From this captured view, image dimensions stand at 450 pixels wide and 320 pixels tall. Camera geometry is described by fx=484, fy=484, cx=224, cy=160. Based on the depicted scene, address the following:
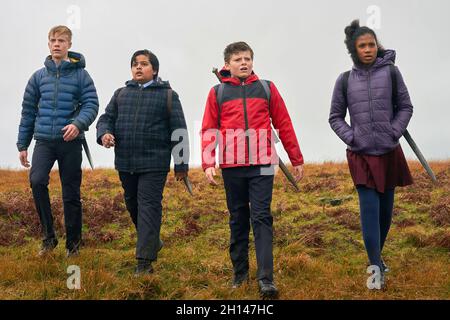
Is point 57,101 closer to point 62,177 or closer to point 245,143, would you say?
point 62,177

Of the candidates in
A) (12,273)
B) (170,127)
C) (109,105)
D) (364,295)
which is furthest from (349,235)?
(12,273)

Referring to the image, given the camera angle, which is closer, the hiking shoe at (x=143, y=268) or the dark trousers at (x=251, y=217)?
the dark trousers at (x=251, y=217)

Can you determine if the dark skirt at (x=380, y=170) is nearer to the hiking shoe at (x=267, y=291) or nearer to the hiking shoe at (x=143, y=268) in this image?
the hiking shoe at (x=267, y=291)

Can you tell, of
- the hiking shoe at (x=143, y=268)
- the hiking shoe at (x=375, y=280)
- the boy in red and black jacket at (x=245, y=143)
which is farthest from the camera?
the hiking shoe at (x=143, y=268)

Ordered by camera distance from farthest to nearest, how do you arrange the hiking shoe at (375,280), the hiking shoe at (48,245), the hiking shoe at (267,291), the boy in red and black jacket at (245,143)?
the hiking shoe at (48,245)
the hiking shoe at (375,280)
the boy in red and black jacket at (245,143)
the hiking shoe at (267,291)

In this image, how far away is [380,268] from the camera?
5.57m

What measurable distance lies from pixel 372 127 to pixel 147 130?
2.69 m

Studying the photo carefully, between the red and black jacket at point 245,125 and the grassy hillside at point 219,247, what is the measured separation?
4.81ft

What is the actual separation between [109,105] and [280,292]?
3167 millimetres

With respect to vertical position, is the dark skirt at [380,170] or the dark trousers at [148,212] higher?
the dark skirt at [380,170]

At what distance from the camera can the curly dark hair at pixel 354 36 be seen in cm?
584

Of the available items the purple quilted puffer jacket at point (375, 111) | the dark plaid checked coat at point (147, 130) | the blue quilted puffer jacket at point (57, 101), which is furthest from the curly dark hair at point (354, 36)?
the blue quilted puffer jacket at point (57, 101)

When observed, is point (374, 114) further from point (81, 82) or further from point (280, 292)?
point (81, 82)

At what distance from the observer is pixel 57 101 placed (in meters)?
6.62
